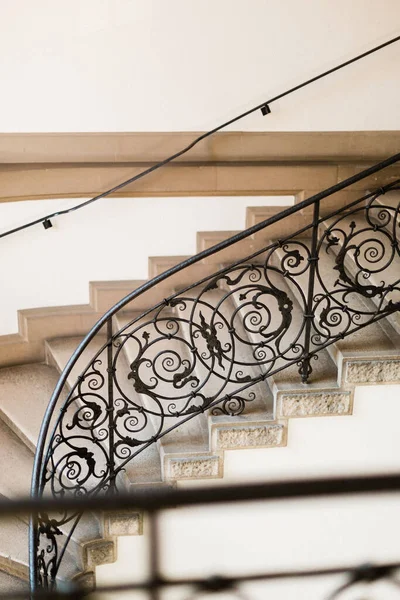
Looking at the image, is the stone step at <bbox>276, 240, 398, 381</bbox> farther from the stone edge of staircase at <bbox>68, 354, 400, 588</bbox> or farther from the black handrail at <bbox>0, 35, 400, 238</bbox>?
the black handrail at <bbox>0, 35, 400, 238</bbox>

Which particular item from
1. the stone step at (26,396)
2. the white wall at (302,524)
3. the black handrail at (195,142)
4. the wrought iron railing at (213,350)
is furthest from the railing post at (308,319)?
the stone step at (26,396)

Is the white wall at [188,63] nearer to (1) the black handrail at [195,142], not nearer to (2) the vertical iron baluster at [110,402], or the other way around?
(1) the black handrail at [195,142]

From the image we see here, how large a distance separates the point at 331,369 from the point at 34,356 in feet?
8.35

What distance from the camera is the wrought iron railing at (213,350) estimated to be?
11.9ft

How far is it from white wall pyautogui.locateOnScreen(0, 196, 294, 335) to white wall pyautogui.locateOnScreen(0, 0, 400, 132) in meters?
0.59

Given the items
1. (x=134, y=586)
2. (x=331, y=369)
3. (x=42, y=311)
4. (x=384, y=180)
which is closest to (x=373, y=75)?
(x=384, y=180)

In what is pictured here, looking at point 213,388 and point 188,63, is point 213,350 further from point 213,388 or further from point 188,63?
point 188,63

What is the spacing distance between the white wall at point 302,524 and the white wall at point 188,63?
93.2 inches

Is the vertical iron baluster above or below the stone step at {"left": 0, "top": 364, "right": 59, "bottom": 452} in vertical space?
below

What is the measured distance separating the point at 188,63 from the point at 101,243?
57.8 inches

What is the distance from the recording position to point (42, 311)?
5418mm

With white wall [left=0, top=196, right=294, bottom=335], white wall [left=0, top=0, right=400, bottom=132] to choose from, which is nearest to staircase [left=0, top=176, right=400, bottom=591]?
white wall [left=0, top=196, right=294, bottom=335]

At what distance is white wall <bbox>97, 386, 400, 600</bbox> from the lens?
3998 mm

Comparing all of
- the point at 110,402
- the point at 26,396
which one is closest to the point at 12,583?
the point at 110,402
